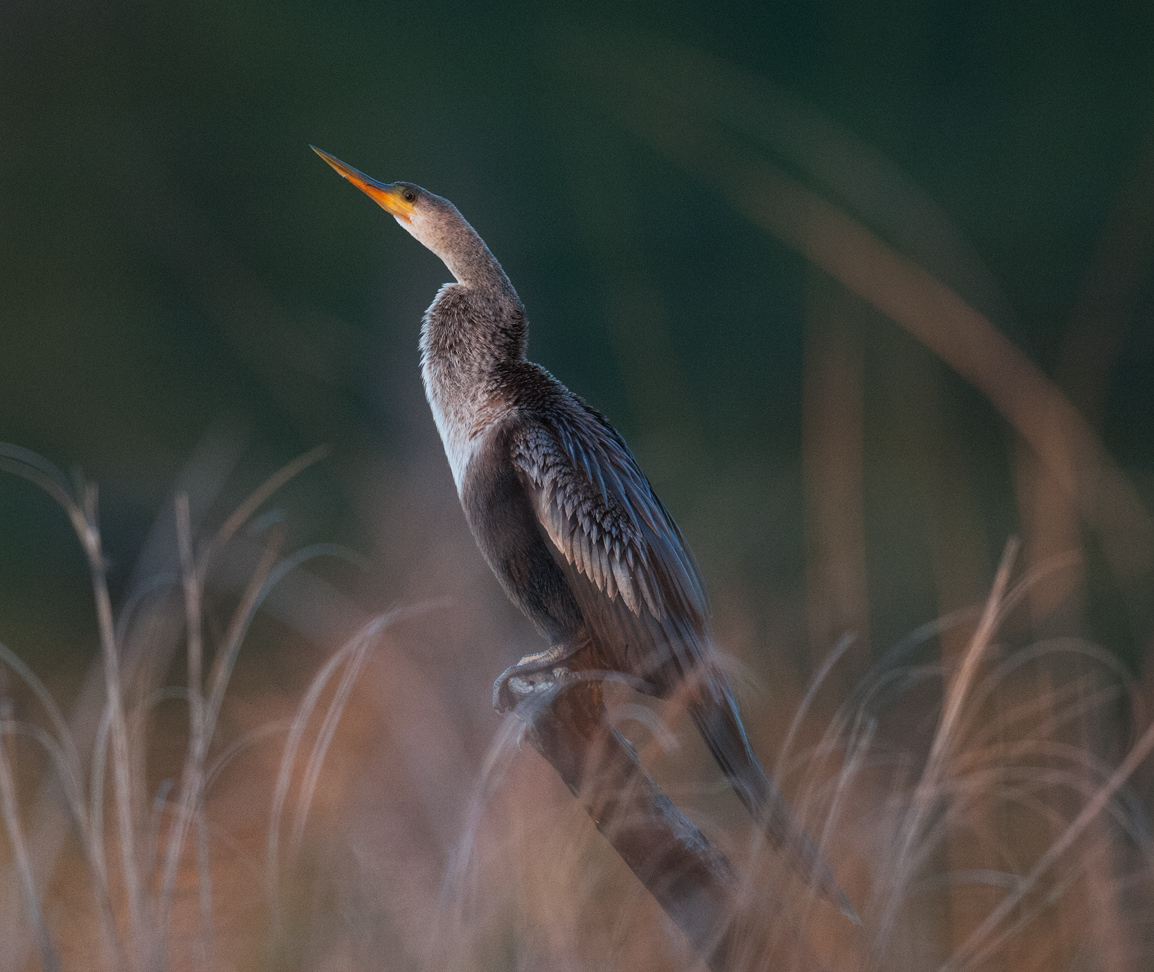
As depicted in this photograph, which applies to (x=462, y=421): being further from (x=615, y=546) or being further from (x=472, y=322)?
(x=615, y=546)

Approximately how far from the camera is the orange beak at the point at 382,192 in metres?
1.63

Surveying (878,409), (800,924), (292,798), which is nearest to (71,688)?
(292,798)

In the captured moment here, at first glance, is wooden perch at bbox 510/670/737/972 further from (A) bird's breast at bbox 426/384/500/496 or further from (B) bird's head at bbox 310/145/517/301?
(B) bird's head at bbox 310/145/517/301

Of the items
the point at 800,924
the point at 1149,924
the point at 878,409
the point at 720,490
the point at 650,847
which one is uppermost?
the point at 878,409

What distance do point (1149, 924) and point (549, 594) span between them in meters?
1.71

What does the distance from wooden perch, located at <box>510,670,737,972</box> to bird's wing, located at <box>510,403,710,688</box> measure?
92mm

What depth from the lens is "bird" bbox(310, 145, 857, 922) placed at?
4.50ft

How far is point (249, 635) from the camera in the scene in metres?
5.64

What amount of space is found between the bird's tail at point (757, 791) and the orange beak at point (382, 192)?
31.9 inches

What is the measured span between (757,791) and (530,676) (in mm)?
345

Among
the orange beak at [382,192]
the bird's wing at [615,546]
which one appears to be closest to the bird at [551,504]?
the bird's wing at [615,546]

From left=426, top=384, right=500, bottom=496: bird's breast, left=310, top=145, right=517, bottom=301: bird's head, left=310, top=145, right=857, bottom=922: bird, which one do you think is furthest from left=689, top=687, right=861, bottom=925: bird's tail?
left=310, top=145, right=517, bottom=301: bird's head

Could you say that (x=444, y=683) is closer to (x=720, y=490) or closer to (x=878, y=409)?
(x=720, y=490)

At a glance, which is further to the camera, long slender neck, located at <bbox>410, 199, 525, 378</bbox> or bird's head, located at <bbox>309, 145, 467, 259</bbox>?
bird's head, located at <bbox>309, 145, 467, 259</bbox>
